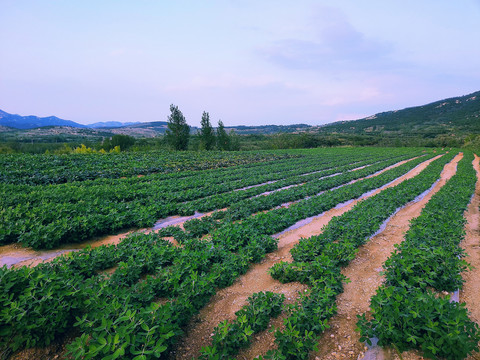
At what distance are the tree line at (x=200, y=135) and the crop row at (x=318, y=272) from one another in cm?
4632

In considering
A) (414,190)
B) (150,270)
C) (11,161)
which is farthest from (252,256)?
(11,161)

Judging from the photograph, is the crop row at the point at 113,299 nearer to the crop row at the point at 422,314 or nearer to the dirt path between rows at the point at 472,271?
the crop row at the point at 422,314

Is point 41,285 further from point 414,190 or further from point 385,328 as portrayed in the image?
point 414,190

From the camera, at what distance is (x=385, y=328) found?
2.96 meters

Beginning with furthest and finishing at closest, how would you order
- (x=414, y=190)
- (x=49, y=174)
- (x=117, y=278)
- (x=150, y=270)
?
(x=49, y=174)
(x=414, y=190)
(x=150, y=270)
(x=117, y=278)

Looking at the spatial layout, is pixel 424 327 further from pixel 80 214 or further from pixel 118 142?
pixel 118 142

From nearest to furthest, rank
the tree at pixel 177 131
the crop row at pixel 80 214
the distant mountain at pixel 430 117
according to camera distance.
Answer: the crop row at pixel 80 214 < the tree at pixel 177 131 < the distant mountain at pixel 430 117

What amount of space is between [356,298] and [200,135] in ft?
179

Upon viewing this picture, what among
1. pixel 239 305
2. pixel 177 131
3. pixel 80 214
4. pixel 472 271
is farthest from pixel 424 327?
pixel 177 131

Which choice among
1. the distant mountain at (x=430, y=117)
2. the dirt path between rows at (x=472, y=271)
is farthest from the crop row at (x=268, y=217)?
the distant mountain at (x=430, y=117)

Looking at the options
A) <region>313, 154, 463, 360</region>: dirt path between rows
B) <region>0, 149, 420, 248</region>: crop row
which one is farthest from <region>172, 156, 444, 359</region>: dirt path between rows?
<region>0, 149, 420, 248</region>: crop row

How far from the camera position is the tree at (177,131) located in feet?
163

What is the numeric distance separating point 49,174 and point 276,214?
16963 millimetres

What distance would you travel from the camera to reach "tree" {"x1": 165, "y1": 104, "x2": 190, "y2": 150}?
49.7 meters
